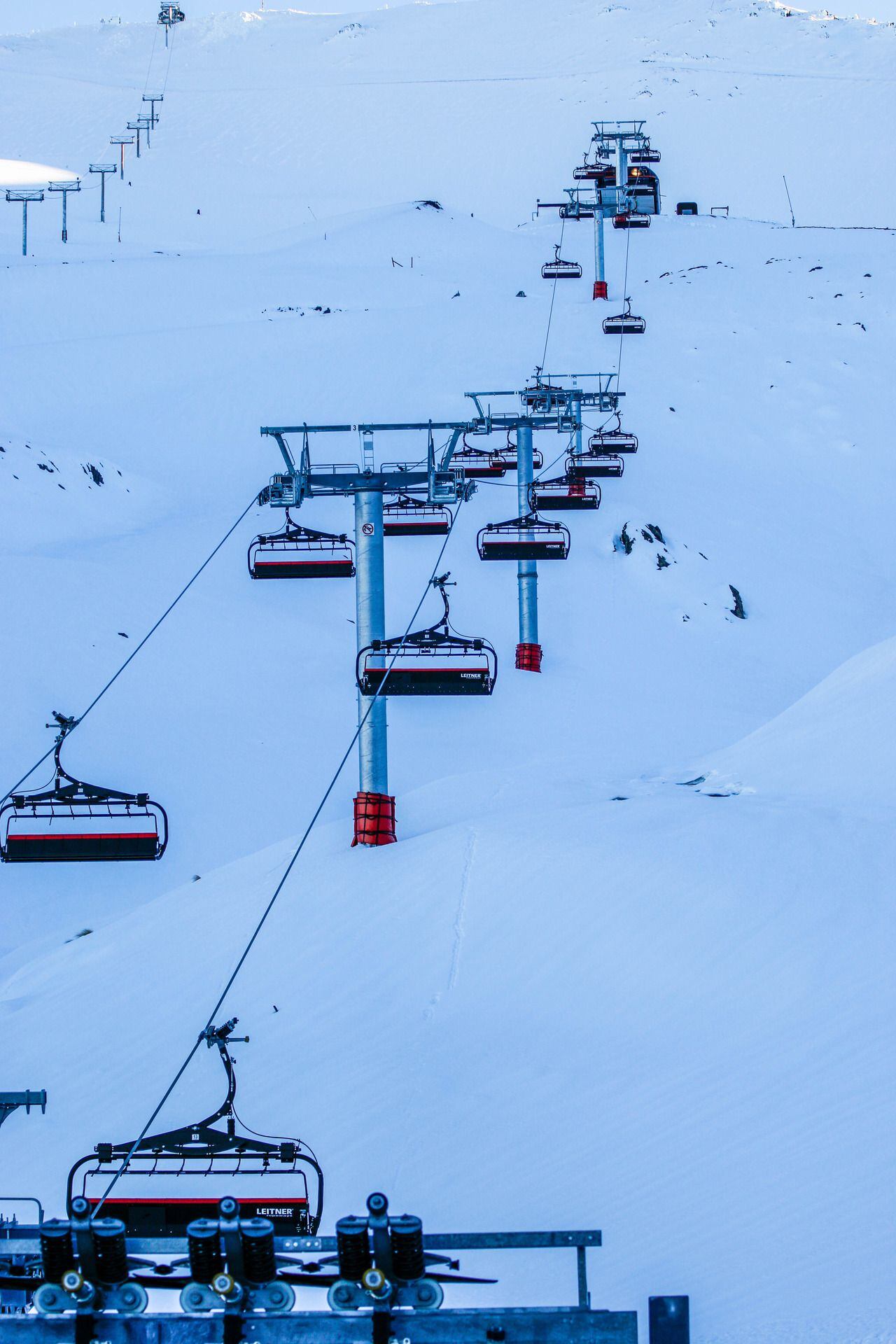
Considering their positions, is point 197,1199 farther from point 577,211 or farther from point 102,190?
point 102,190

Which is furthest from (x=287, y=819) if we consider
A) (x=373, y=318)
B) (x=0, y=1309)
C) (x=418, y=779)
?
(x=373, y=318)

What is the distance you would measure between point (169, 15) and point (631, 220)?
8488cm

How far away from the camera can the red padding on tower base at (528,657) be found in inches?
1080

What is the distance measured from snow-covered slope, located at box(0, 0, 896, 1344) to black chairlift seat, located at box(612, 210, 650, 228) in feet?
5.12

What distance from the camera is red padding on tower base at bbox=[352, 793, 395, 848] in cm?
1664

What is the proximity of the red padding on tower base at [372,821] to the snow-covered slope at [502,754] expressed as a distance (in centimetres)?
41

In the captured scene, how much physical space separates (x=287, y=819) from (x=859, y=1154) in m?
13.1

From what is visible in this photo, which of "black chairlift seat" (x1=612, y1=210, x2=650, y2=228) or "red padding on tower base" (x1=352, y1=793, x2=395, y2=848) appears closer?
"red padding on tower base" (x1=352, y1=793, x2=395, y2=848)

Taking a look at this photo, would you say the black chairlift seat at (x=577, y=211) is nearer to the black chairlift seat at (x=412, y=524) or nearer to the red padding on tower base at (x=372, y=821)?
the black chairlift seat at (x=412, y=524)

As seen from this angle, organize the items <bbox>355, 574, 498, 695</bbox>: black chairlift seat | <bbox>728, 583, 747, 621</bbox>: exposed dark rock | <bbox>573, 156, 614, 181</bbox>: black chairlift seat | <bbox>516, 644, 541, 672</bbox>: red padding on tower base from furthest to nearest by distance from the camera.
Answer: <bbox>573, 156, 614, 181</bbox>: black chairlift seat
<bbox>728, 583, 747, 621</bbox>: exposed dark rock
<bbox>516, 644, 541, 672</bbox>: red padding on tower base
<bbox>355, 574, 498, 695</bbox>: black chairlift seat

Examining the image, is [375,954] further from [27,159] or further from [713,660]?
[27,159]

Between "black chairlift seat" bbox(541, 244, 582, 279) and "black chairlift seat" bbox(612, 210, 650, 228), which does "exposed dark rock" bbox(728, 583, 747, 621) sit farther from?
"black chairlift seat" bbox(612, 210, 650, 228)

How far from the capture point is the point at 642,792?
18.4 metres

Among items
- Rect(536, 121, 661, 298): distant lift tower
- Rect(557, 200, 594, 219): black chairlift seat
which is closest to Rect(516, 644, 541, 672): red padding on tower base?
Rect(536, 121, 661, 298): distant lift tower
